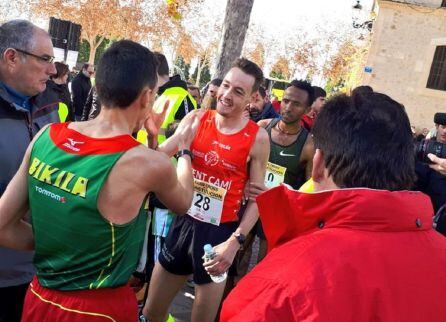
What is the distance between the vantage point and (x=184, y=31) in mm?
36906

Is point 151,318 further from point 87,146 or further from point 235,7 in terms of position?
point 235,7

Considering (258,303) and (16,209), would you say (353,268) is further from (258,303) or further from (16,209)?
(16,209)

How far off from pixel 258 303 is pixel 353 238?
306 mm

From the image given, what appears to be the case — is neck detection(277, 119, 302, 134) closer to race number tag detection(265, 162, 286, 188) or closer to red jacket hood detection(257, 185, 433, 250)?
race number tag detection(265, 162, 286, 188)

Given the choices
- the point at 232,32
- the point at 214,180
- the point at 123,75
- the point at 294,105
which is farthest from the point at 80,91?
the point at 123,75

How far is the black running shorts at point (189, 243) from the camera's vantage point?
10.5 ft

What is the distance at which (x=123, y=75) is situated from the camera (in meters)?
1.91

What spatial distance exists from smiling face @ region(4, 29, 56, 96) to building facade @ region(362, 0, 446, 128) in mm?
22940

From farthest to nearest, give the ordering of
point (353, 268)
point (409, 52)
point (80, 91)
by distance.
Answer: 1. point (409, 52)
2. point (80, 91)
3. point (353, 268)

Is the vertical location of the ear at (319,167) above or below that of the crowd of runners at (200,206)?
above

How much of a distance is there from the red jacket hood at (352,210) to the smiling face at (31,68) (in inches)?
68.0

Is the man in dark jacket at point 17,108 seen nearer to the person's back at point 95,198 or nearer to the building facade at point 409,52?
the person's back at point 95,198

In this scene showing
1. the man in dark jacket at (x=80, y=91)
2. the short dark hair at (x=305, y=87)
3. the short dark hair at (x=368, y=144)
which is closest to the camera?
the short dark hair at (x=368, y=144)

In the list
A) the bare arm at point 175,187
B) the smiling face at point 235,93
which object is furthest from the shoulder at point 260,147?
the bare arm at point 175,187
